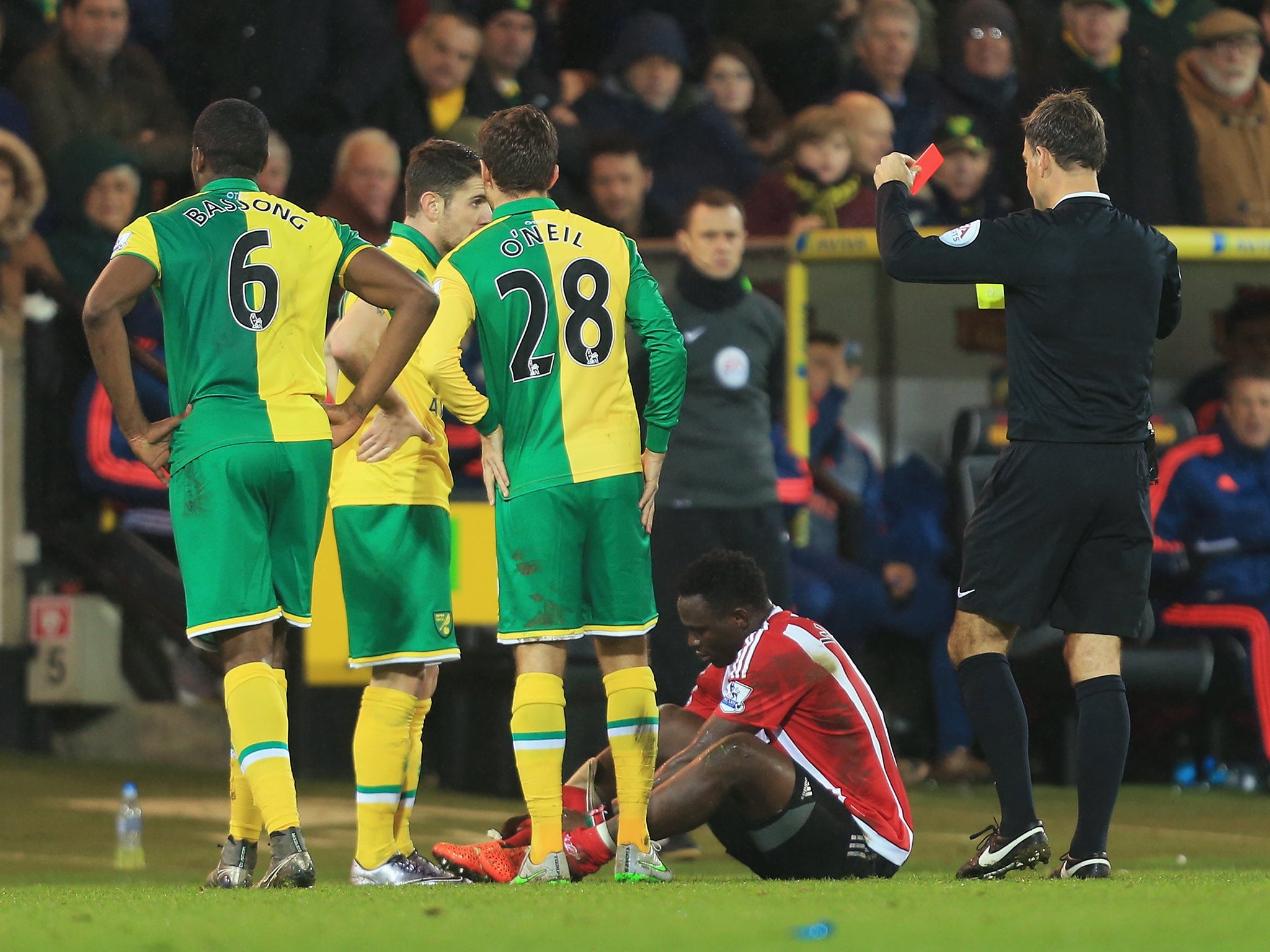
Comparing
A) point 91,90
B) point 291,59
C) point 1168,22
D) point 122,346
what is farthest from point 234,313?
point 1168,22

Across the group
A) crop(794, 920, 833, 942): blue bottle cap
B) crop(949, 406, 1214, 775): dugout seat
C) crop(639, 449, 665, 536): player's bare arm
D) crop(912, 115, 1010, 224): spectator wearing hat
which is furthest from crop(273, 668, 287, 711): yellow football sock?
crop(912, 115, 1010, 224): spectator wearing hat

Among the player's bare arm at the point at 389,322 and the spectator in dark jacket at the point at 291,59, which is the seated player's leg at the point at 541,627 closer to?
the player's bare arm at the point at 389,322

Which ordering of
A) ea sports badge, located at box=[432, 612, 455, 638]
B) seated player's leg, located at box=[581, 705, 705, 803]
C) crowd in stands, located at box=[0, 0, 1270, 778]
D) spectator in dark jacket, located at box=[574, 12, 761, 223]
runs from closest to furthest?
1. ea sports badge, located at box=[432, 612, 455, 638]
2. seated player's leg, located at box=[581, 705, 705, 803]
3. crowd in stands, located at box=[0, 0, 1270, 778]
4. spectator in dark jacket, located at box=[574, 12, 761, 223]

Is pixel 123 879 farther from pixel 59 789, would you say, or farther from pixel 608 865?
pixel 59 789

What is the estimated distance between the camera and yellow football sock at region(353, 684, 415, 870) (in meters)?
5.25

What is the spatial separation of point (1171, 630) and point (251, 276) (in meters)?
6.12

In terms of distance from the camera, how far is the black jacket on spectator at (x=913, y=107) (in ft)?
36.8

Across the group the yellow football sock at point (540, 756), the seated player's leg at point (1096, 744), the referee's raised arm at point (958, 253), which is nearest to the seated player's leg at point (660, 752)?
the yellow football sock at point (540, 756)

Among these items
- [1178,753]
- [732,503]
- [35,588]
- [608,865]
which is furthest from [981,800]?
[35,588]

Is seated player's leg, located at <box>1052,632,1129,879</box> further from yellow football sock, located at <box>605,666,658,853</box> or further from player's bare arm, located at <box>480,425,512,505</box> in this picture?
player's bare arm, located at <box>480,425,512,505</box>

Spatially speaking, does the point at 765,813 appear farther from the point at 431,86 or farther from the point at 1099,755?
the point at 431,86

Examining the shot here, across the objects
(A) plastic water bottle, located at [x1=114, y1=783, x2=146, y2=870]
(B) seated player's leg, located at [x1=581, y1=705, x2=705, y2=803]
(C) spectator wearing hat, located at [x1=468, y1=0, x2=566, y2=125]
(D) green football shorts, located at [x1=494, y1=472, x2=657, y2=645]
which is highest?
(C) spectator wearing hat, located at [x1=468, y1=0, x2=566, y2=125]

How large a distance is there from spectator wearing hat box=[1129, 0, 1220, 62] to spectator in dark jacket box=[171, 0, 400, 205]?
441 cm

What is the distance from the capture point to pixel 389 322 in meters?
5.05
